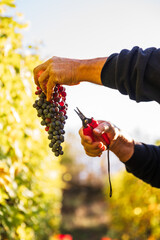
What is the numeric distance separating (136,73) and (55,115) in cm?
49

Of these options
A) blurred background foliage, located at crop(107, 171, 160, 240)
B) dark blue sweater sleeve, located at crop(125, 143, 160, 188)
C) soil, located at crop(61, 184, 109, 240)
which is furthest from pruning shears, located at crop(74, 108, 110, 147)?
soil, located at crop(61, 184, 109, 240)

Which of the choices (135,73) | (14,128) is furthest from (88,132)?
(14,128)

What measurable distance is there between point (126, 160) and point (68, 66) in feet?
3.09

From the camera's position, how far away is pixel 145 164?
2.00 meters

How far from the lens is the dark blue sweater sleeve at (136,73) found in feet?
3.48

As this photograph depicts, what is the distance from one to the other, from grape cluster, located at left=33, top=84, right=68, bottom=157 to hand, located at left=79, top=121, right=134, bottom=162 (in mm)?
110

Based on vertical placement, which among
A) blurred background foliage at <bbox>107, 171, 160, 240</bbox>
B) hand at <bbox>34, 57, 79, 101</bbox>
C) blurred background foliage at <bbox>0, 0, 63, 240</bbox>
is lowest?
blurred background foliage at <bbox>107, 171, 160, 240</bbox>

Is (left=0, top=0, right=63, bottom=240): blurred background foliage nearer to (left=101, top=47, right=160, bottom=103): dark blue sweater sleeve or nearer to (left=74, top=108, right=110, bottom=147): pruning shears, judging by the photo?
(left=74, top=108, right=110, bottom=147): pruning shears

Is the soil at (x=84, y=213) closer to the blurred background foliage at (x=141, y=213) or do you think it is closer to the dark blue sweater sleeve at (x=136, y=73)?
the blurred background foliage at (x=141, y=213)

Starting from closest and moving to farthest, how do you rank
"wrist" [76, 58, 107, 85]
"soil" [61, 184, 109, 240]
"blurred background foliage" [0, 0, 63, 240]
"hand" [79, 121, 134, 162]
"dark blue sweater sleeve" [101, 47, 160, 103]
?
"dark blue sweater sleeve" [101, 47, 160, 103] < "wrist" [76, 58, 107, 85] < "hand" [79, 121, 134, 162] < "blurred background foliage" [0, 0, 63, 240] < "soil" [61, 184, 109, 240]

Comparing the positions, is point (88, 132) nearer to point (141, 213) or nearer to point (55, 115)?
point (55, 115)

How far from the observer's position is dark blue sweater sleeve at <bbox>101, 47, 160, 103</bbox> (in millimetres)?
1060

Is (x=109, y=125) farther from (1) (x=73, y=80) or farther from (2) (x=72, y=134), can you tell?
(2) (x=72, y=134)

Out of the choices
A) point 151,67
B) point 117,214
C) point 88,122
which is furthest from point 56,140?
point 117,214
